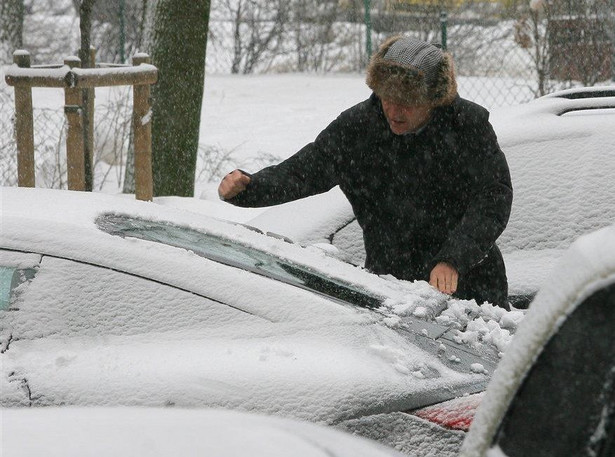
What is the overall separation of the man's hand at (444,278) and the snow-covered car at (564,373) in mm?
1952

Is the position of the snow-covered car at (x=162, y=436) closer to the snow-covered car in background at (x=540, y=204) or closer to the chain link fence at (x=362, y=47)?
the snow-covered car in background at (x=540, y=204)

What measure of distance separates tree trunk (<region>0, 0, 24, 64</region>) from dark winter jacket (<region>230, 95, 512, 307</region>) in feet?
34.4

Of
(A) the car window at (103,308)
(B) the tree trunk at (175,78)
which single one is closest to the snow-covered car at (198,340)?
(A) the car window at (103,308)

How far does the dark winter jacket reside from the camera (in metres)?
3.91

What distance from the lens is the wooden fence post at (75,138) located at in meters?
6.38

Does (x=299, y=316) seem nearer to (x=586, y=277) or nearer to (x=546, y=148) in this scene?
(x=586, y=277)

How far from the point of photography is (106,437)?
1.79 meters

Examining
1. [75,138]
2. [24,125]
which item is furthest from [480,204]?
[24,125]

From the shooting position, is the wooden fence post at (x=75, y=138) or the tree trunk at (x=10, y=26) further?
the tree trunk at (x=10, y=26)

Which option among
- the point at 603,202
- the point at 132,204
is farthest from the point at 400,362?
the point at 603,202

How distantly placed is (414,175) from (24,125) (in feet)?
11.0

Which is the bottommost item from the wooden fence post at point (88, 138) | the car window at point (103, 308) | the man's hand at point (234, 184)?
the wooden fence post at point (88, 138)

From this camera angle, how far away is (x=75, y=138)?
652 centimetres

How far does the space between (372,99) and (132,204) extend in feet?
3.06
